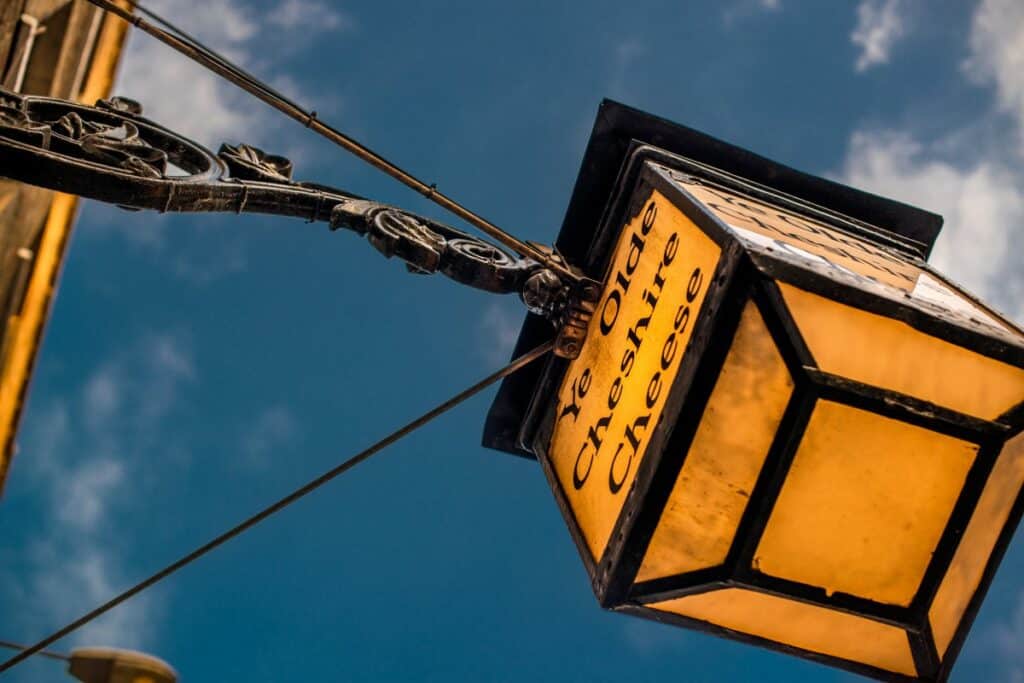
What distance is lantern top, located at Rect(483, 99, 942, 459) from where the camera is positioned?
5641 millimetres

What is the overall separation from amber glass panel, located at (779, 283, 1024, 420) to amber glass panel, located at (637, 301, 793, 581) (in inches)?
6.4

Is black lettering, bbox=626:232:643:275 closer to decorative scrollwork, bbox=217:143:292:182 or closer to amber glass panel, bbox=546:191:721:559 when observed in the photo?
amber glass panel, bbox=546:191:721:559

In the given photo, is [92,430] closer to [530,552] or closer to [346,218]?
[530,552]

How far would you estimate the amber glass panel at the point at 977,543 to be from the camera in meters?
3.84

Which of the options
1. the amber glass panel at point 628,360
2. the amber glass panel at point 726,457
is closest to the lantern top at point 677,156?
the amber glass panel at point 628,360

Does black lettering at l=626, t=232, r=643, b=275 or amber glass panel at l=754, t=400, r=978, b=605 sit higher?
black lettering at l=626, t=232, r=643, b=275

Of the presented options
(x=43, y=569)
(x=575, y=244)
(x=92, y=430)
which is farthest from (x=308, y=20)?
(x=575, y=244)

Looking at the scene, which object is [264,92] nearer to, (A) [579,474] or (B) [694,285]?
(B) [694,285]

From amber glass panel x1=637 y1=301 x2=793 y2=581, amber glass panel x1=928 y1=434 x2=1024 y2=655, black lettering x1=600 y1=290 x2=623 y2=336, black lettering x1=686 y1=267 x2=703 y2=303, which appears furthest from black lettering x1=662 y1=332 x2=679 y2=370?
amber glass panel x1=928 y1=434 x2=1024 y2=655

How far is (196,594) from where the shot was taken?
88.8m

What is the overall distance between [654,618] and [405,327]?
72.4 metres

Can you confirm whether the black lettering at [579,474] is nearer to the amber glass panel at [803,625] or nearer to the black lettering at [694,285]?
the amber glass panel at [803,625]

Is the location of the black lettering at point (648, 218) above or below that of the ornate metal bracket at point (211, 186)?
above

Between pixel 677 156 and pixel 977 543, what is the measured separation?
264cm
